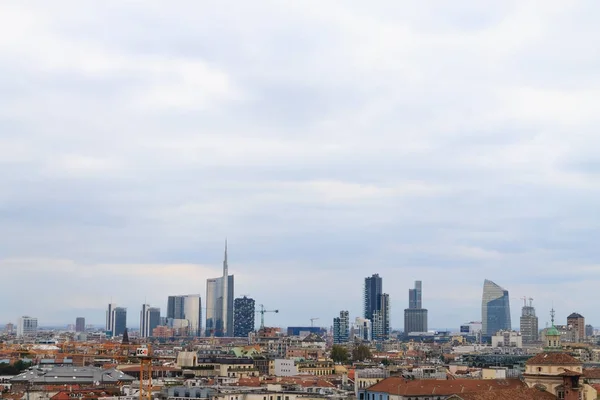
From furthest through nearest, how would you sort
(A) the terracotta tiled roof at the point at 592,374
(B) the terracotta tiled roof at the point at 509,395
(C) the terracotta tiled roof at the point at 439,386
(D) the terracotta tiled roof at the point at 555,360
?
(A) the terracotta tiled roof at the point at 592,374 → (C) the terracotta tiled roof at the point at 439,386 → (D) the terracotta tiled roof at the point at 555,360 → (B) the terracotta tiled roof at the point at 509,395

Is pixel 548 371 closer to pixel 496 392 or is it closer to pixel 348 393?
pixel 496 392

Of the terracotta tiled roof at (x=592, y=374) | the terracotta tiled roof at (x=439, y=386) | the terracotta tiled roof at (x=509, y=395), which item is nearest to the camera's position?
the terracotta tiled roof at (x=509, y=395)

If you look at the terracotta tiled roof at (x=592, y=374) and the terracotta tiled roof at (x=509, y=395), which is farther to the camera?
the terracotta tiled roof at (x=592, y=374)

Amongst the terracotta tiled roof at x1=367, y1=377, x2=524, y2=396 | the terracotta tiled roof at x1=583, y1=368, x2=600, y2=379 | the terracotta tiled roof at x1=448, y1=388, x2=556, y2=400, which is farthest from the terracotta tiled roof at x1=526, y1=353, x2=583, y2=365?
the terracotta tiled roof at x1=583, y1=368, x2=600, y2=379

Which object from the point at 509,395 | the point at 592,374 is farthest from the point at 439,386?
the point at 592,374

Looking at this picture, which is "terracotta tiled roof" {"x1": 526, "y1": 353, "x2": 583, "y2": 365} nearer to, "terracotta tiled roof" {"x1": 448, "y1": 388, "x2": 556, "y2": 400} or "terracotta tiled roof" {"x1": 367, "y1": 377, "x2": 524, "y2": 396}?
"terracotta tiled roof" {"x1": 367, "y1": 377, "x2": 524, "y2": 396}

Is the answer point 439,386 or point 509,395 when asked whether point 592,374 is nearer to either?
point 439,386

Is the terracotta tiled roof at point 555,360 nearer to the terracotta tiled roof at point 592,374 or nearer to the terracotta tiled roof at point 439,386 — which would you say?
the terracotta tiled roof at point 439,386

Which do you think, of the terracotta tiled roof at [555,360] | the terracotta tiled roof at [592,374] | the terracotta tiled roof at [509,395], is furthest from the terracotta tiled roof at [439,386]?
the terracotta tiled roof at [592,374]

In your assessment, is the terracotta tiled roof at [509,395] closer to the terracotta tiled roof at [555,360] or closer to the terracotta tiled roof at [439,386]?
the terracotta tiled roof at [555,360]

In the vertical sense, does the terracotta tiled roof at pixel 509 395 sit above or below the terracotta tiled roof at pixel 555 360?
below
